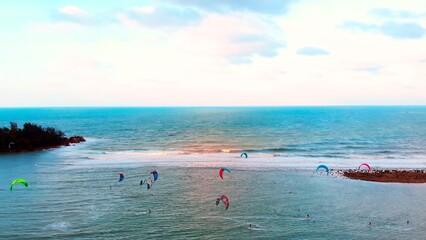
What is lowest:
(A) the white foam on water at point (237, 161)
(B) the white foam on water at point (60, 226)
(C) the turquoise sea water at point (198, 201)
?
(B) the white foam on water at point (60, 226)

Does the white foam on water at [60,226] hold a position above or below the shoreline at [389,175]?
below

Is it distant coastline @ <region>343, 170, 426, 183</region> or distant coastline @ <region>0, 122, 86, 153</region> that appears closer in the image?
distant coastline @ <region>343, 170, 426, 183</region>

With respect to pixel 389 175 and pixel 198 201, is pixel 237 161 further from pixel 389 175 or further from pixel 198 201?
pixel 198 201

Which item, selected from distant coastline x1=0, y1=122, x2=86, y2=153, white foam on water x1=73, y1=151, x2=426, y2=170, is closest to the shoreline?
white foam on water x1=73, y1=151, x2=426, y2=170

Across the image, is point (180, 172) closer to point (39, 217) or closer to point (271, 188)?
point (271, 188)

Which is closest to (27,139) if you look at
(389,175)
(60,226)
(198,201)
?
(198,201)

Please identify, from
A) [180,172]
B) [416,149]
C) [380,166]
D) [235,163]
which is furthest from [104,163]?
[416,149]

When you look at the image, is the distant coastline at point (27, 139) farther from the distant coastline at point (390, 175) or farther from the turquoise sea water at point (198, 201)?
the distant coastline at point (390, 175)

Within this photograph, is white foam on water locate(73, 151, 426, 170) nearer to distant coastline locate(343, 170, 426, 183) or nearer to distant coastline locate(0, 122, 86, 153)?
distant coastline locate(343, 170, 426, 183)

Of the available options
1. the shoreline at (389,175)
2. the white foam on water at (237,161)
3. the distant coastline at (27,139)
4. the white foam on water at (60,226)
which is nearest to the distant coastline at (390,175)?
the shoreline at (389,175)
